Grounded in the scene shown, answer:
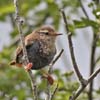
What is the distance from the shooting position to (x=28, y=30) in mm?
8672

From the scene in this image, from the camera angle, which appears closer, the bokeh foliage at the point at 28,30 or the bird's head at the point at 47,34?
→ the bird's head at the point at 47,34

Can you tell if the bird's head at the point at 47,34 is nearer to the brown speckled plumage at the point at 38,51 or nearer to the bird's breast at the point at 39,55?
the brown speckled plumage at the point at 38,51

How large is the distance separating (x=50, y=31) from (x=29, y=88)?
2.23 m

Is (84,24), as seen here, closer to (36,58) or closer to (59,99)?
(36,58)

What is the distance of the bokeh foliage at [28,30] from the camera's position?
5567mm

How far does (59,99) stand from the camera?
20.7 ft

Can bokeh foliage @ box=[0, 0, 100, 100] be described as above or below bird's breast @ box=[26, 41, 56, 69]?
below

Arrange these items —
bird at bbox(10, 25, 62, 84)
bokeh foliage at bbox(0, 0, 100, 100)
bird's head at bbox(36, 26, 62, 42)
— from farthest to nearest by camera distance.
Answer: bokeh foliage at bbox(0, 0, 100, 100) → bird's head at bbox(36, 26, 62, 42) → bird at bbox(10, 25, 62, 84)

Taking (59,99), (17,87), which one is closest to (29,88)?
(17,87)

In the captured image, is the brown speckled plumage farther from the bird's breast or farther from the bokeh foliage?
the bokeh foliage

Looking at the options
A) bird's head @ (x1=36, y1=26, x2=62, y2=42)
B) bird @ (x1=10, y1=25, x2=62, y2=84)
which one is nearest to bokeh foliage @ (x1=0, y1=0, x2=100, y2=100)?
bird's head @ (x1=36, y1=26, x2=62, y2=42)

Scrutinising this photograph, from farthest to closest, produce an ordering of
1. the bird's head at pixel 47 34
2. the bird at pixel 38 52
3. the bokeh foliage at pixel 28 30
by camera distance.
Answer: the bokeh foliage at pixel 28 30 < the bird's head at pixel 47 34 < the bird at pixel 38 52

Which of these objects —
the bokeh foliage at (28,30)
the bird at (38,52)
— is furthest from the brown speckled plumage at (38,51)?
the bokeh foliage at (28,30)

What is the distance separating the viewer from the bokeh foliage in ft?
18.3
